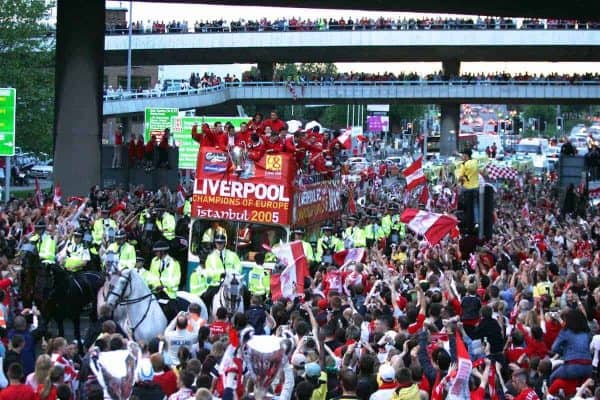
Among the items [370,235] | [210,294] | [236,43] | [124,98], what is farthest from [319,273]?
[236,43]

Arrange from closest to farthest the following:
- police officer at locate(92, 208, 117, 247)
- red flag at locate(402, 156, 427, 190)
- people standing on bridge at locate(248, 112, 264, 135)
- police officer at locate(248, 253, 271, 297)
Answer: police officer at locate(248, 253, 271, 297), people standing on bridge at locate(248, 112, 264, 135), police officer at locate(92, 208, 117, 247), red flag at locate(402, 156, 427, 190)

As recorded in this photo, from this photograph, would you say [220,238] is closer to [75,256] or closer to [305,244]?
[305,244]

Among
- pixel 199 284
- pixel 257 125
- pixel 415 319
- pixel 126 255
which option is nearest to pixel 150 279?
pixel 199 284

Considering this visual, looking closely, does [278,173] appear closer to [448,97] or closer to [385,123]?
[448,97]

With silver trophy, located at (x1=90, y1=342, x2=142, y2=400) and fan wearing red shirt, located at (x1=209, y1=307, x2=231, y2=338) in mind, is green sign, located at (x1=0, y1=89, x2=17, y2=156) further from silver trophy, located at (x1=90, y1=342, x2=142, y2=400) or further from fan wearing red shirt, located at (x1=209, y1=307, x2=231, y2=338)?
silver trophy, located at (x1=90, y1=342, x2=142, y2=400)

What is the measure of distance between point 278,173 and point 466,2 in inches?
842

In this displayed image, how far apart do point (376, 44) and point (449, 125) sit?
39.9 feet

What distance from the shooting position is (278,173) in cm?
2122

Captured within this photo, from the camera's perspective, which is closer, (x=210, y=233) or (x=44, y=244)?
(x=44, y=244)

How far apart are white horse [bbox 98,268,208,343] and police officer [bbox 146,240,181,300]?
1270 mm

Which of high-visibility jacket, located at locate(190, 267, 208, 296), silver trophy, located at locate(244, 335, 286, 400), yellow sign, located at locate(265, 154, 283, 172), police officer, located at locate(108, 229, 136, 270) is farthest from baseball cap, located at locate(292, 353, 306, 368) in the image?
yellow sign, located at locate(265, 154, 283, 172)

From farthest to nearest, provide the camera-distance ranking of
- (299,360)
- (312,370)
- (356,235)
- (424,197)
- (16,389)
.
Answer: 1. (424,197)
2. (356,235)
3. (299,360)
4. (312,370)
5. (16,389)

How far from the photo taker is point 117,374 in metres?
9.87

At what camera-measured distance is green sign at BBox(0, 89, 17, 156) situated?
32031 millimetres
